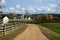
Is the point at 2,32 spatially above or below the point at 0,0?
below

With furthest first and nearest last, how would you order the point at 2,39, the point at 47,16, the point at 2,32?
the point at 47,16, the point at 2,32, the point at 2,39

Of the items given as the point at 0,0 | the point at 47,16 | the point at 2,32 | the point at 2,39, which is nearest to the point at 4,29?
the point at 2,32

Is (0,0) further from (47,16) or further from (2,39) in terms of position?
(47,16)

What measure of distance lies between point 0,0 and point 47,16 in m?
77.0

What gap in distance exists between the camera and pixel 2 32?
1977cm

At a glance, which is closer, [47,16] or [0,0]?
[0,0]

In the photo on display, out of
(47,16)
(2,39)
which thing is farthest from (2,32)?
(47,16)

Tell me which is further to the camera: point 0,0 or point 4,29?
point 0,0

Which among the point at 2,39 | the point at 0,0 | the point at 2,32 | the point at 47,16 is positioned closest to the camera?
the point at 2,39

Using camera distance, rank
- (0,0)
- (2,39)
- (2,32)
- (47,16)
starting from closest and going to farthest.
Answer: (2,39)
(2,32)
(0,0)
(47,16)

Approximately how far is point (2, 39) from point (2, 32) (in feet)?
14.5

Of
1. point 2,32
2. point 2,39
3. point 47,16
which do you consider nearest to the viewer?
point 2,39

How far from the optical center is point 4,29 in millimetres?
19984

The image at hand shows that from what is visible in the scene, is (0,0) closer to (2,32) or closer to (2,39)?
(2,32)
